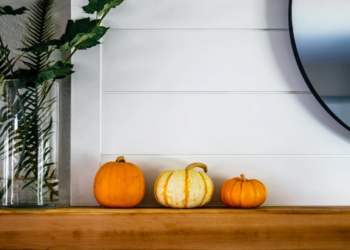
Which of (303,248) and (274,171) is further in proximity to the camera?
(274,171)

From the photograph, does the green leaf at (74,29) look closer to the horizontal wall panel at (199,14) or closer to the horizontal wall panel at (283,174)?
the horizontal wall panel at (199,14)

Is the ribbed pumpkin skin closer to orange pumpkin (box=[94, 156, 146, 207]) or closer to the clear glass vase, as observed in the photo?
orange pumpkin (box=[94, 156, 146, 207])

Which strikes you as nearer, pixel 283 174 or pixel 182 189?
pixel 182 189

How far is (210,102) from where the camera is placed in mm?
1271

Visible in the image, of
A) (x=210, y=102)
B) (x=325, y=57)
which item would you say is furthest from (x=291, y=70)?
(x=210, y=102)

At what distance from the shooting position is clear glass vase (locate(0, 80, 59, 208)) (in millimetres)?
1098

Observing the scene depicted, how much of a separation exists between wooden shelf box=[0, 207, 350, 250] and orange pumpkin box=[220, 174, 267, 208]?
0.17ft

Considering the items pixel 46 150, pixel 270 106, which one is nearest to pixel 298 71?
pixel 270 106

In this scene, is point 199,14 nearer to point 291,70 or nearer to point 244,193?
point 291,70

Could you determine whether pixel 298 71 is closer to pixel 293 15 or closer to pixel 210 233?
pixel 293 15

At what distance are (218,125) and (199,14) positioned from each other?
356mm

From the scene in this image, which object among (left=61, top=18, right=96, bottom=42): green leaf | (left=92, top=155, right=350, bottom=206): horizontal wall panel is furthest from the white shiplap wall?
(left=61, top=18, right=96, bottom=42): green leaf

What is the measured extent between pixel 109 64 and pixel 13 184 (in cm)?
45

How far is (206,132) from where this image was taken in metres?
1.27
